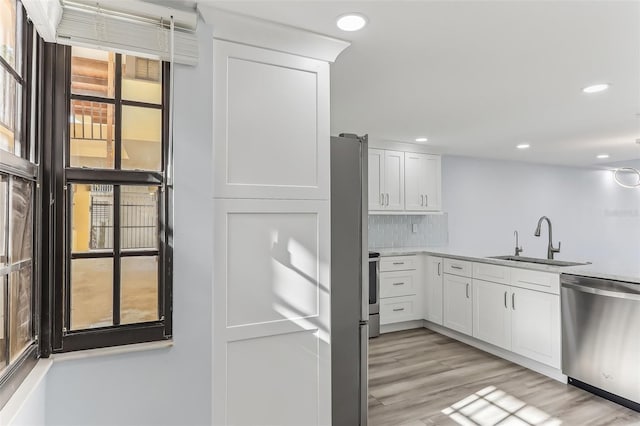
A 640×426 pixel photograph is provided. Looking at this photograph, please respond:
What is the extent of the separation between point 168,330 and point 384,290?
311 centimetres

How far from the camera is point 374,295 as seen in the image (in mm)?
4008

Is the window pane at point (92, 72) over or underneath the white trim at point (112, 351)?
over

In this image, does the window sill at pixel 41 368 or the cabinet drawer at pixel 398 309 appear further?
the cabinet drawer at pixel 398 309

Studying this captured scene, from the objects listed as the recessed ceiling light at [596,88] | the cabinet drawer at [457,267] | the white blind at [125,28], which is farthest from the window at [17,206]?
the cabinet drawer at [457,267]

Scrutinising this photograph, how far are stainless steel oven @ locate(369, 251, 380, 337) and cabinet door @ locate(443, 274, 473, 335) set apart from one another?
31.6 inches

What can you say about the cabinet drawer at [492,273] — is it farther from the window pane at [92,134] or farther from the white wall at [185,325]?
the window pane at [92,134]

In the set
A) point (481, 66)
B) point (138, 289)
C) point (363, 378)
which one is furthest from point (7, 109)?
point (481, 66)

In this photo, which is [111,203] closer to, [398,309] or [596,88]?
[596,88]

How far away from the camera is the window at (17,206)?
1.16 m

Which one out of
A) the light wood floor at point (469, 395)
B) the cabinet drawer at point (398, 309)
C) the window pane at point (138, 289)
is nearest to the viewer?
the window pane at point (138, 289)

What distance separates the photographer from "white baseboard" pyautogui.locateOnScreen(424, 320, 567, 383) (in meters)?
3.12

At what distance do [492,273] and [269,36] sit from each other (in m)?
3.05

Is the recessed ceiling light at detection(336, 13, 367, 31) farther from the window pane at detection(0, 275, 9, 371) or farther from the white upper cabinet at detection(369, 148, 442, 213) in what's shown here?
the white upper cabinet at detection(369, 148, 442, 213)

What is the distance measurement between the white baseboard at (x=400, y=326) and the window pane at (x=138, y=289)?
3.24 meters
